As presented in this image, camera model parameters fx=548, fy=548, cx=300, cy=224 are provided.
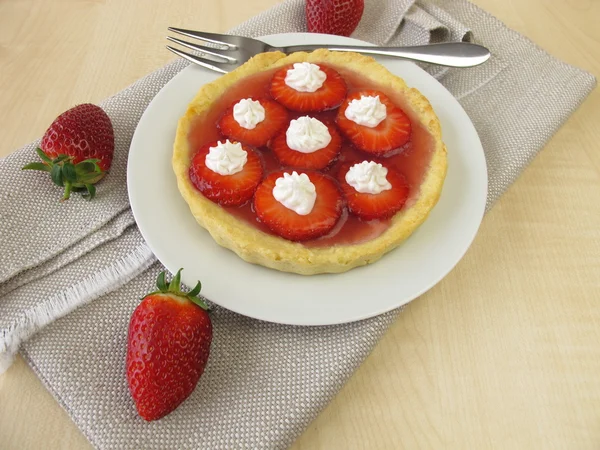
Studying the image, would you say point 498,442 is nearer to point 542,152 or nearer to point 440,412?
point 440,412

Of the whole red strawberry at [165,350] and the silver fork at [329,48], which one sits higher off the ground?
the silver fork at [329,48]


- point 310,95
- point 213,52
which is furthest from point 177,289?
point 213,52

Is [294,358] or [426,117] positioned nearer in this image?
[294,358]

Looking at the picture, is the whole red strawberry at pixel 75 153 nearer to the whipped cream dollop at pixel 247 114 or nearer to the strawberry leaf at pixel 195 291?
the whipped cream dollop at pixel 247 114

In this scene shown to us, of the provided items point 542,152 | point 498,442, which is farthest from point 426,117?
point 498,442

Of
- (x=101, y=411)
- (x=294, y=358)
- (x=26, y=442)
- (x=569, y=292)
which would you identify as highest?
(x=569, y=292)

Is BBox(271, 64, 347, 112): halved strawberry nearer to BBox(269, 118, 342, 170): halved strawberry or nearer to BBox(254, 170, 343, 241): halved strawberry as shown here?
BBox(269, 118, 342, 170): halved strawberry

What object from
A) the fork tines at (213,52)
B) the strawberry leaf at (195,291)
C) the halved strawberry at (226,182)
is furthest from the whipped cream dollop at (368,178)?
the fork tines at (213,52)
